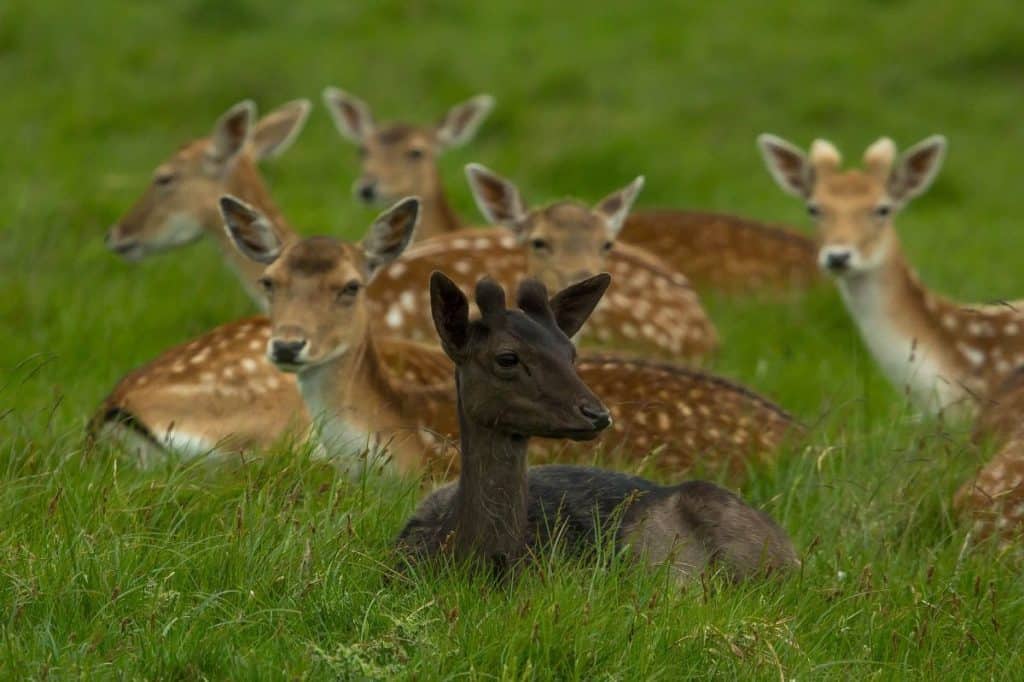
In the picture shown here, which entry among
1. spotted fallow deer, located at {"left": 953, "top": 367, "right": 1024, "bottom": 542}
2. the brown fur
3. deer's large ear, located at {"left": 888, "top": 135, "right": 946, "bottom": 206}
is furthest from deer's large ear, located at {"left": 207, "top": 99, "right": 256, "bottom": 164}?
spotted fallow deer, located at {"left": 953, "top": 367, "right": 1024, "bottom": 542}

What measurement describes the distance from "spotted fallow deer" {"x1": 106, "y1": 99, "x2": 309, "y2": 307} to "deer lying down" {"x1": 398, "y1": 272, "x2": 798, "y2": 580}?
4.23 m

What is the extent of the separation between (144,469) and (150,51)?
10066 mm

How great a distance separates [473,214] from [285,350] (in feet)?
20.2

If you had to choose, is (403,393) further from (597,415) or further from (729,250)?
(729,250)

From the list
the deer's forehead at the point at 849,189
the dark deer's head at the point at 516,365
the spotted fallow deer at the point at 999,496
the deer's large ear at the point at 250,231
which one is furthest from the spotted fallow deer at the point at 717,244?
the dark deer's head at the point at 516,365

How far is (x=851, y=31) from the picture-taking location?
15656mm

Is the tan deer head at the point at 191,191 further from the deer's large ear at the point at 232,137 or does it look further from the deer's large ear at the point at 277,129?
the deer's large ear at the point at 277,129

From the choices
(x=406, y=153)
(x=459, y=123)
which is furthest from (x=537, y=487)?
(x=459, y=123)

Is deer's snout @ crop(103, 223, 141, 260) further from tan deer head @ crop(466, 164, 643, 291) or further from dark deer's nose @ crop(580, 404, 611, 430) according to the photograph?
dark deer's nose @ crop(580, 404, 611, 430)

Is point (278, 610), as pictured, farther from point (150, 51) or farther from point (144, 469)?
point (150, 51)

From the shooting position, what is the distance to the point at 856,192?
28.6 feet

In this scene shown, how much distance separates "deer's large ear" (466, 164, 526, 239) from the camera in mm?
8172

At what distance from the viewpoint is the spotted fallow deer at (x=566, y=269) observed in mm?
7848

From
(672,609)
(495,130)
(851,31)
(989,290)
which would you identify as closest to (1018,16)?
(851,31)
